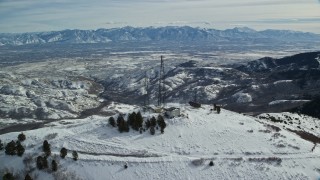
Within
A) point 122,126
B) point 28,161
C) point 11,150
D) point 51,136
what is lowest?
point 28,161

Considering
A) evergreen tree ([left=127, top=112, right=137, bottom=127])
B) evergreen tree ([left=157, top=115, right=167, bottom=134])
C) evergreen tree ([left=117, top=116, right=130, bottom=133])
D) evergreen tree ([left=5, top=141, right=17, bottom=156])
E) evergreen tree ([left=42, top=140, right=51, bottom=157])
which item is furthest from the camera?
evergreen tree ([left=127, top=112, right=137, bottom=127])

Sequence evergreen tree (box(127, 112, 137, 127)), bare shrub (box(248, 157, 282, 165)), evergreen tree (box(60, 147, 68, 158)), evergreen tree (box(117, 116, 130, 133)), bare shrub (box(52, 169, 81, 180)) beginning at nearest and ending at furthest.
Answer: bare shrub (box(52, 169, 81, 180)) < bare shrub (box(248, 157, 282, 165)) < evergreen tree (box(60, 147, 68, 158)) < evergreen tree (box(117, 116, 130, 133)) < evergreen tree (box(127, 112, 137, 127))

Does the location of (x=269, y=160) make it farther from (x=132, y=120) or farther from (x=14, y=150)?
(x=14, y=150)

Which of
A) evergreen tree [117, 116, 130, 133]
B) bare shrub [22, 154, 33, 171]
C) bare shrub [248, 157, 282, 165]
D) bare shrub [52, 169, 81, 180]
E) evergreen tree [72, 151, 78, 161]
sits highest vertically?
evergreen tree [117, 116, 130, 133]

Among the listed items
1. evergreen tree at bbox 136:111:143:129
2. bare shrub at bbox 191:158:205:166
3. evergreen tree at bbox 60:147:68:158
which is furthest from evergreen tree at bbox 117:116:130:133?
bare shrub at bbox 191:158:205:166

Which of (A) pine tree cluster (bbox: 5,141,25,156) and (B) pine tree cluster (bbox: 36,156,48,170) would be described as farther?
(A) pine tree cluster (bbox: 5,141,25,156)

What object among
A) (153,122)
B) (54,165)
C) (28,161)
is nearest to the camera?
(54,165)

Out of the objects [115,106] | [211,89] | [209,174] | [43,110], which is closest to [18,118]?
[43,110]

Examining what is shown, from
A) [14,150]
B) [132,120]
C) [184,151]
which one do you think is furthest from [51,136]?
[184,151]

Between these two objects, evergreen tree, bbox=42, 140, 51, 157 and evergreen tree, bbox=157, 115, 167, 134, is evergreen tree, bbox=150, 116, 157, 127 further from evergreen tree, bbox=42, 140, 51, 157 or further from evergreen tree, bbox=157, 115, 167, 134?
evergreen tree, bbox=42, 140, 51, 157

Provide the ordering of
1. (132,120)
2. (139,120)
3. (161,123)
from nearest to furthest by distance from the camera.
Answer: (161,123)
(139,120)
(132,120)

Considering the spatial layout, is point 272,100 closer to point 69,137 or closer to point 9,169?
point 69,137
